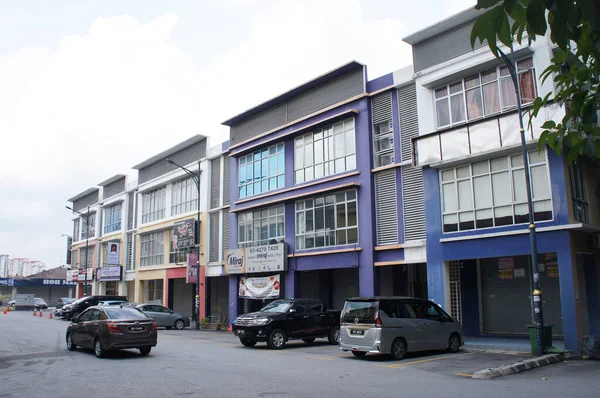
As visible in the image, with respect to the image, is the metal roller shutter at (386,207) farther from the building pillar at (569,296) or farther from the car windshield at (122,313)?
the car windshield at (122,313)

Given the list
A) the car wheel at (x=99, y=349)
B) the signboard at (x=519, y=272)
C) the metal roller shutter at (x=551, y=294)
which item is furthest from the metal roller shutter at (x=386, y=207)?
the car wheel at (x=99, y=349)

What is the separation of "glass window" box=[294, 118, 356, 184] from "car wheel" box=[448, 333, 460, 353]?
32.8ft

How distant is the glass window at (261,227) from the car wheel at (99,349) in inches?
535

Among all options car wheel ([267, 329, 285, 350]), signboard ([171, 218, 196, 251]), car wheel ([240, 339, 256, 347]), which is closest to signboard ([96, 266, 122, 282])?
signboard ([171, 218, 196, 251])

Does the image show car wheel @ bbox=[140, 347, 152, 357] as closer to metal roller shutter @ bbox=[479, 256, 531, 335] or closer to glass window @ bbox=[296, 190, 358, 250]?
glass window @ bbox=[296, 190, 358, 250]

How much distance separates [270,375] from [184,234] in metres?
25.3

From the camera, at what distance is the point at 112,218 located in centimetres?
5175

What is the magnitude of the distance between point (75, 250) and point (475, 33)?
63521 mm

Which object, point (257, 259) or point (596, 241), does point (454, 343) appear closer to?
point (596, 241)

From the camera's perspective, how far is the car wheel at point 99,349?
15883 mm

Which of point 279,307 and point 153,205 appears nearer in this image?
point 279,307

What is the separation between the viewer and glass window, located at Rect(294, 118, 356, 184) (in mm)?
25203

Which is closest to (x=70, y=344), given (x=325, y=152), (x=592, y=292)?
(x=325, y=152)

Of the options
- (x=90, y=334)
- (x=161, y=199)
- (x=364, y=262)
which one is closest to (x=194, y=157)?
(x=161, y=199)
